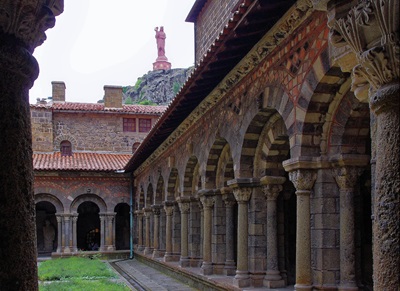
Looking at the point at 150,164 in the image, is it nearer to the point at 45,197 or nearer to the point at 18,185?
the point at 45,197

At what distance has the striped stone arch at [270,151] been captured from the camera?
10008mm

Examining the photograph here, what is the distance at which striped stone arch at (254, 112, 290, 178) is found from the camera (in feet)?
32.8

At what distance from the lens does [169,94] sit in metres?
60.5

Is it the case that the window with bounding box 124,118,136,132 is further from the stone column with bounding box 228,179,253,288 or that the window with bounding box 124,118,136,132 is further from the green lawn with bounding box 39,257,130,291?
the stone column with bounding box 228,179,253,288

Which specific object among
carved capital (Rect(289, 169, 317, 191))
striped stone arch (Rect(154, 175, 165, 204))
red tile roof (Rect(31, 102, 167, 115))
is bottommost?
striped stone arch (Rect(154, 175, 165, 204))

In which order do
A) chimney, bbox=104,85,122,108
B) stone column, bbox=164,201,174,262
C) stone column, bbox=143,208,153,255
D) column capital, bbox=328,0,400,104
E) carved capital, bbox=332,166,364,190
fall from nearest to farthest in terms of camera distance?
column capital, bbox=328,0,400,104 → carved capital, bbox=332,166,364,190 → stone column, bbox=164,201,174,262 → stone column, bbox=143,208,153,255 → chimney, bbox=104,85,122,108

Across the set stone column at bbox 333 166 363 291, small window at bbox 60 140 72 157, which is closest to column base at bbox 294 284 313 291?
stone column at bbox 333 166 363 291

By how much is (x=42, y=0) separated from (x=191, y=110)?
12.0 meters

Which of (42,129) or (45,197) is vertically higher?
(42,129)

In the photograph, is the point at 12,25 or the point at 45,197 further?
the point at 45,197

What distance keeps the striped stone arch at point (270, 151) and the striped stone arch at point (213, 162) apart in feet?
7.49

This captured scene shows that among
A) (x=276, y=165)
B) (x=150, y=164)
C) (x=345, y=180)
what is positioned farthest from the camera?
(x=150, y=164)

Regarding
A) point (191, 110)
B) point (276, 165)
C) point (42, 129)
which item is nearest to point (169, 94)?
point (42, 129)

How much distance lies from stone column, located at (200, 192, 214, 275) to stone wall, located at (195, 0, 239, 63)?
420cm
